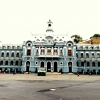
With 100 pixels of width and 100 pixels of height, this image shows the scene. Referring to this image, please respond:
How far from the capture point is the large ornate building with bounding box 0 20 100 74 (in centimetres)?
6425

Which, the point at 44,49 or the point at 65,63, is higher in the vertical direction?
the point at 44,49

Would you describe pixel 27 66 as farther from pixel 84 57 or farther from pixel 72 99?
pixel 72 99

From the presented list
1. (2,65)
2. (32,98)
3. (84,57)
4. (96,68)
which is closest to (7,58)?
(2,65)

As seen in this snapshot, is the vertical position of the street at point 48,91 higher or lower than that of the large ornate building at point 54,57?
lower

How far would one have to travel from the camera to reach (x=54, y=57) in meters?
63.9

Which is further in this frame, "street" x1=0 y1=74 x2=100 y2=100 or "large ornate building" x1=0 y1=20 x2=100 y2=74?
"large ornate building" x1=0 y1=20 x2=100 y2=74

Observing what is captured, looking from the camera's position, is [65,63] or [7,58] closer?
[65,63]

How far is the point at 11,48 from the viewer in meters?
69.6

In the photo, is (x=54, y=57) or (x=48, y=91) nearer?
(x=48, y=91)

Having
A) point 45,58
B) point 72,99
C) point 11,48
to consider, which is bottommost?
point 72,99

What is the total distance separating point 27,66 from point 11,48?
1084 cm

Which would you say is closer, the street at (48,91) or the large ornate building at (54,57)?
the street at (48,91)

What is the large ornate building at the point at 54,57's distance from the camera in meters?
64.2

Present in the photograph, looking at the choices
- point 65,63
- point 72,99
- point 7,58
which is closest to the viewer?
point 72,99
